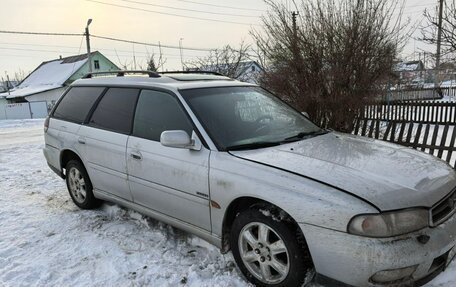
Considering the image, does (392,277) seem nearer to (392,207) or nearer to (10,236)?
(392,207)

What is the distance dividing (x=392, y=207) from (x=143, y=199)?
246 centimetres

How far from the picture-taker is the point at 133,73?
5145 millimetres

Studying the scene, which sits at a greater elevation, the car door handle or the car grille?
the car door handle

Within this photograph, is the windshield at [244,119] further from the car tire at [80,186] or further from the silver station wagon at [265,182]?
the car tire at [80,186]

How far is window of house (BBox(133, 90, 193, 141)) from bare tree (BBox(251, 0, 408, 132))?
157 inches

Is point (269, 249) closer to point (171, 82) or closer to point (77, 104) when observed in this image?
point (171, 82)

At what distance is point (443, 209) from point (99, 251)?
3089 mm

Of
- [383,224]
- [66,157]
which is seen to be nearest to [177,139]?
[383,224]

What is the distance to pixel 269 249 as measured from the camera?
2992mm

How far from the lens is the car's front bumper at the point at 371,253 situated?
8.23 feet

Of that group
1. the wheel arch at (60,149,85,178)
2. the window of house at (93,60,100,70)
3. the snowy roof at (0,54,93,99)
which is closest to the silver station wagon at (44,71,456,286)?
the wheel arch at (60,149,85,178)

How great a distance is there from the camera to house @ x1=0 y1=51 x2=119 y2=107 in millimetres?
41750

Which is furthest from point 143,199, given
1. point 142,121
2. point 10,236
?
point 10,236

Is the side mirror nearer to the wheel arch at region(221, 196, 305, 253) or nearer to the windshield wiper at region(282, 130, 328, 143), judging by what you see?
the wheel arch at region(221, 196, 305, 253)
